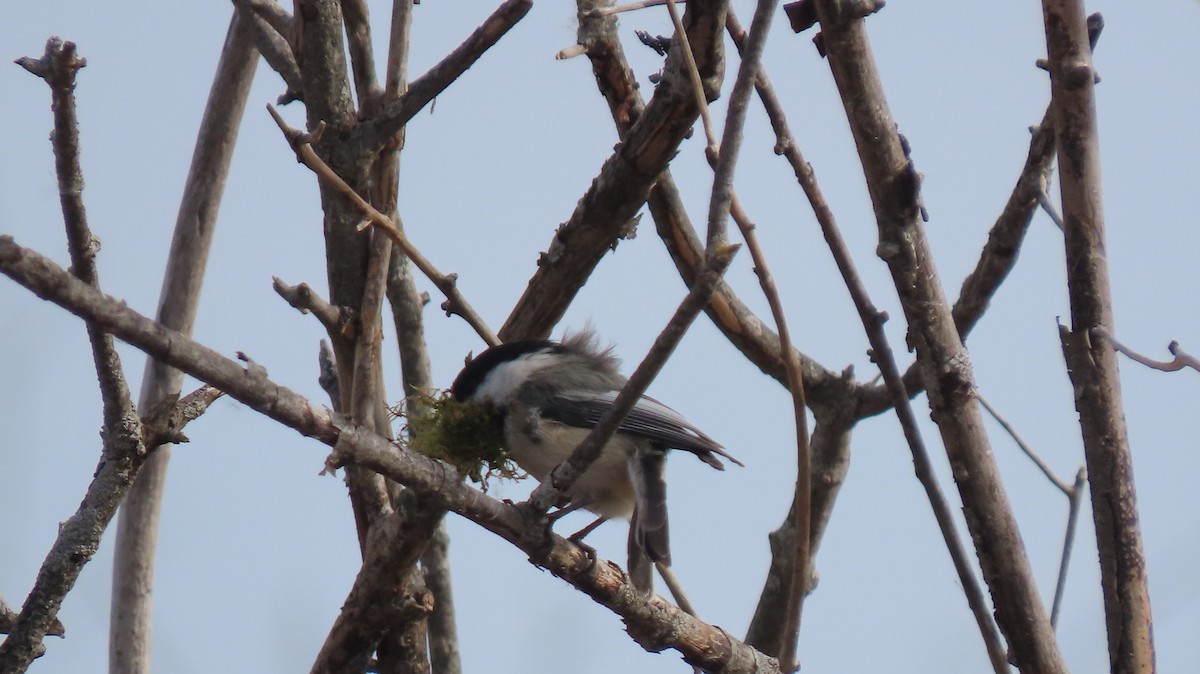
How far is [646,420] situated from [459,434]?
48 cm

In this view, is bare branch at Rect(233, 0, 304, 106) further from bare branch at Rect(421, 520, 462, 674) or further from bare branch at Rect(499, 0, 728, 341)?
bare branch at Rect(421, 520, 462, 674)

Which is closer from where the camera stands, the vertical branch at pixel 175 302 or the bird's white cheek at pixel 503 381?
the vertical branch at pixel 175 302

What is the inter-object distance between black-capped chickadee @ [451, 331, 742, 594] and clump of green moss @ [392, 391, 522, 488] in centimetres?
4

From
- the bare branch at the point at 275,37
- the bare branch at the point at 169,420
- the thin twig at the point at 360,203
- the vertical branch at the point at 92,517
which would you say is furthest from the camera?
the bare branch at the point at 275,37

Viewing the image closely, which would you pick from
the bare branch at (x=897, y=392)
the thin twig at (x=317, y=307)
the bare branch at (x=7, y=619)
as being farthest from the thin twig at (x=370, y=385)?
the bare branch at (x=897, y=392)

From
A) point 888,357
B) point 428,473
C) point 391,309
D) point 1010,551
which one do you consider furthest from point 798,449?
point 391,309

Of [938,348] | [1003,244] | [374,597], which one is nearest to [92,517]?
[374,597]

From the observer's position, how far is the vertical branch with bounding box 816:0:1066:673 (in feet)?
6.63

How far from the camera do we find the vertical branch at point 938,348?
2.02 meters

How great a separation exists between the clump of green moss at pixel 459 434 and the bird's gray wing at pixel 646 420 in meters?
0.16

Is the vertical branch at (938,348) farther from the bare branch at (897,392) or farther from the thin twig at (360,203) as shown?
the thin twig at (360,203)

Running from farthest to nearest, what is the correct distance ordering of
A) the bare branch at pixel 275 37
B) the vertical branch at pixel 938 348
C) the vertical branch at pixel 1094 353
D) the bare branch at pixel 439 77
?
the bare branch at pixel 275 37
the bare branch at pixel 439 77
the vertical branch at pixel 938 348
the vertical branch at pixel 1094 353

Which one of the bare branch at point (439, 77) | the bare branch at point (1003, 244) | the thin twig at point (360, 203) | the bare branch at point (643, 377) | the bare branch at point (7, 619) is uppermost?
the bare branch at point (1003, 244)

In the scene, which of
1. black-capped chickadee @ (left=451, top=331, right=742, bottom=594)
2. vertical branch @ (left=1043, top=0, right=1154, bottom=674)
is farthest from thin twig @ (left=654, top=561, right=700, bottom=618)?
vertical branch @ (left=1043, top=0, right=1154, bottom=674)
